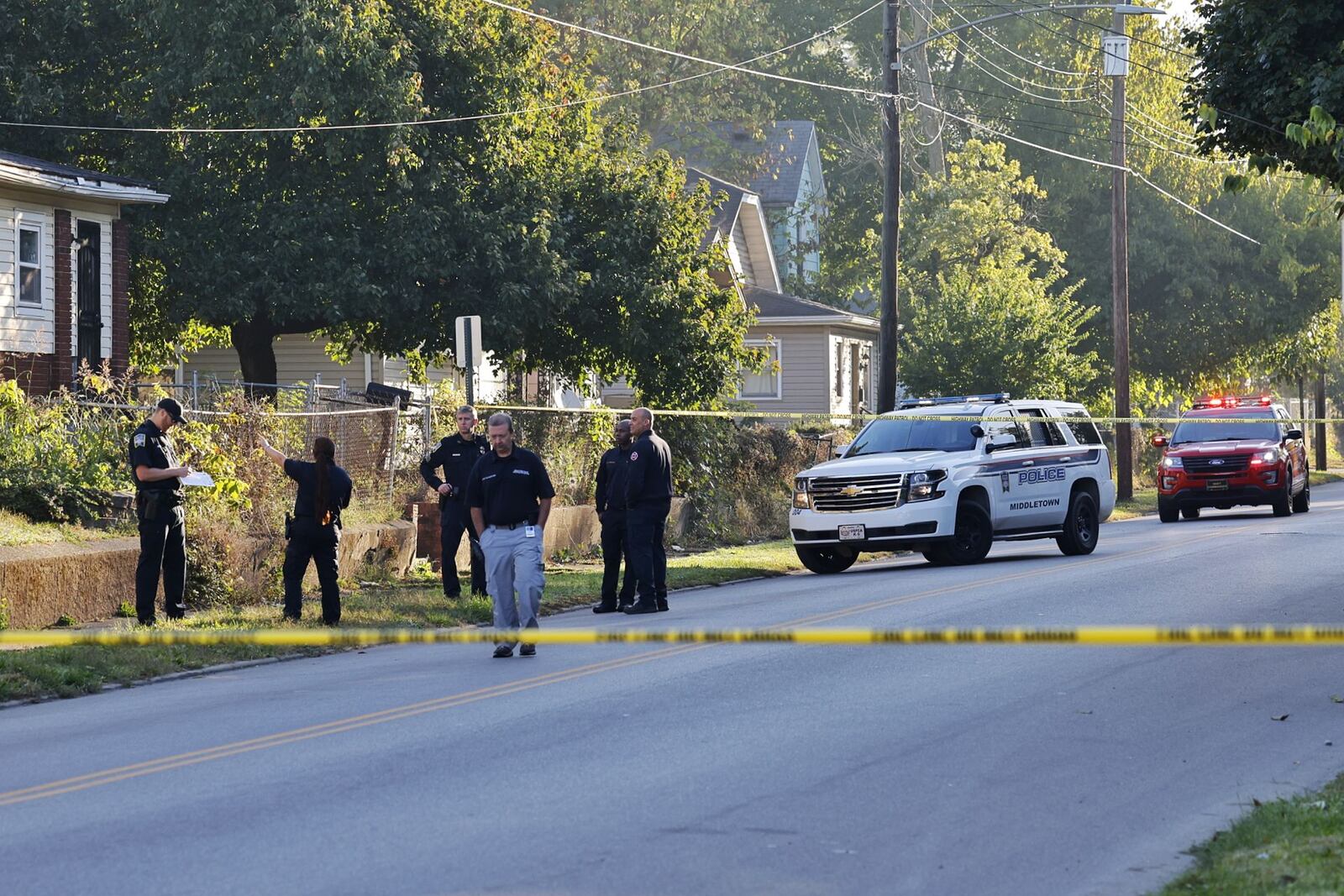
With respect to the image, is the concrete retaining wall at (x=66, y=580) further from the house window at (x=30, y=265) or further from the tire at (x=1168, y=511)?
the tire at (x=1168, y=511)

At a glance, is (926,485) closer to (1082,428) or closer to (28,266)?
(1082,428)

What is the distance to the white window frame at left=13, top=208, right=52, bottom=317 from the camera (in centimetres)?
2734

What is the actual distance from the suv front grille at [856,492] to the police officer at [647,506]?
4.86 metres

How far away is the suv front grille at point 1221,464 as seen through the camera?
1270 inches

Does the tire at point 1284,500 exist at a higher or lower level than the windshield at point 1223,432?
lower

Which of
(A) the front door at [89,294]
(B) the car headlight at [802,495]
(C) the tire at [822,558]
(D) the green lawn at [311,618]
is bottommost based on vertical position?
(D) the green lawn at [311,618]

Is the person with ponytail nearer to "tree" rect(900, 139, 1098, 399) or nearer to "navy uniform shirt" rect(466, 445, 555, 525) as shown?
"navy uniform shirt" rect(466, 445, 555, 525)

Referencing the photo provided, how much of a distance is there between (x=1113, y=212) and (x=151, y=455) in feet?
86.0

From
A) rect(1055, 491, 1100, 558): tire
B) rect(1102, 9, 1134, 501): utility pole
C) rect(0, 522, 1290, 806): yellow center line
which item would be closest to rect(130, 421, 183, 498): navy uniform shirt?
rect(0, 522, 1290, 806): yellow center line

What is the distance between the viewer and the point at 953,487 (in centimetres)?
2225

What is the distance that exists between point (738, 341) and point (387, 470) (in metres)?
12.6

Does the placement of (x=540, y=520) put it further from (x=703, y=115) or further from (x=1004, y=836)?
(x=703, y=115)

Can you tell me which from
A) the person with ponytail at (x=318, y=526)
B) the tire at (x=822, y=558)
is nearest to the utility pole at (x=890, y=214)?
the tire at (x=822, y=558)

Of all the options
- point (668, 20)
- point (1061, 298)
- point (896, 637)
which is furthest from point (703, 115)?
point (896, 637)
